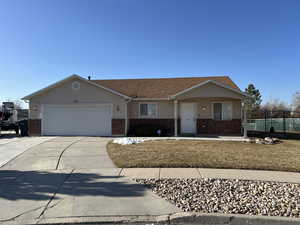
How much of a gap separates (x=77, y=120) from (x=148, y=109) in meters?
5.52

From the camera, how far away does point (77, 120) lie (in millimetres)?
14688

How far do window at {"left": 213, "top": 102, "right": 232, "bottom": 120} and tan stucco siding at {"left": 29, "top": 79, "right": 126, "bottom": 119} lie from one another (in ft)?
23.3

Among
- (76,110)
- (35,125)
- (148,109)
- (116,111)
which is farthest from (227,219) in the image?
(35,125)

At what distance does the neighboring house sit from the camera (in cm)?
1448

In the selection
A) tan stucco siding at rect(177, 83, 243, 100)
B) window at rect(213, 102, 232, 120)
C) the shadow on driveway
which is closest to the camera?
the shadow on driveway

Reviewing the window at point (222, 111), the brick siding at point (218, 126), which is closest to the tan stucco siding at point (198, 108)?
the window at point (222, 111)

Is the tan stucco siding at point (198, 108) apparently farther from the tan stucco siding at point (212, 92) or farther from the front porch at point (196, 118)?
the tan stucco siding at point (212, 92)

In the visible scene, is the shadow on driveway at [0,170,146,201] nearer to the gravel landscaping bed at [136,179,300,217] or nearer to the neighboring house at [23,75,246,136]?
the gravel landscaping bed at [136,179,300,217]

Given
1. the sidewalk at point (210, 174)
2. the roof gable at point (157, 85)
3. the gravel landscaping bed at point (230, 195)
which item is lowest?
the gravel landscaping bed at point (230, 195)

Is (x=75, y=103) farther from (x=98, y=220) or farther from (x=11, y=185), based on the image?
(x=98, y=220)

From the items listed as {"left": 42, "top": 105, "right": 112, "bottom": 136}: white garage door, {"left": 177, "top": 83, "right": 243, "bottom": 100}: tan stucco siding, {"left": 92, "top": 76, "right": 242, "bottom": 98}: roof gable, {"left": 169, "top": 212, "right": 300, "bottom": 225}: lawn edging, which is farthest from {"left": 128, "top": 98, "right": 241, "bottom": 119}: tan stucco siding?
{"left": 169, "top": 212, "right": 300, "bottom": 225}: lawn edging

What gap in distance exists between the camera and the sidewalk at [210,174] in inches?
A: 211

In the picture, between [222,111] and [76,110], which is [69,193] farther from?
[222,111]

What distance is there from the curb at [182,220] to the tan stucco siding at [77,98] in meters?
11.2
